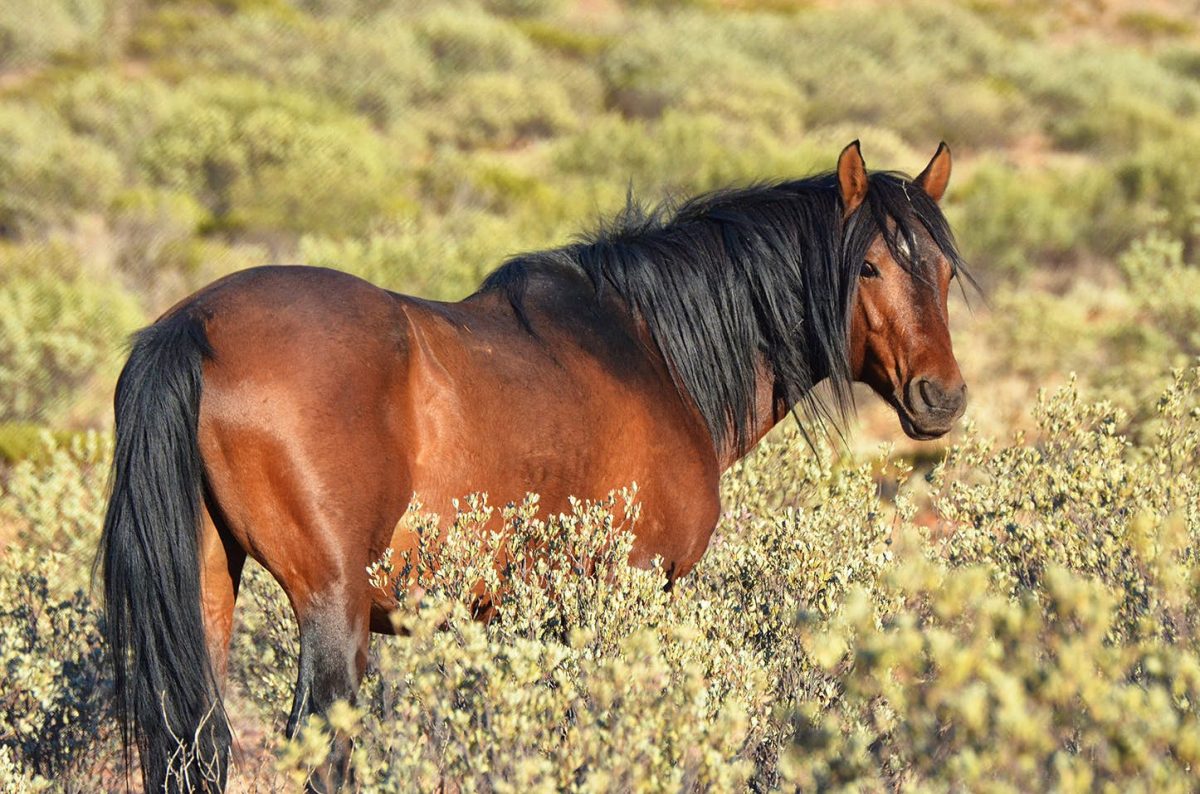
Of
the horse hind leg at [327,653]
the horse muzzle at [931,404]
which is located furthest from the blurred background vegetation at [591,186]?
the horse hind leg at [327,653]

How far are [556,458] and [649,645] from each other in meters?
0.99

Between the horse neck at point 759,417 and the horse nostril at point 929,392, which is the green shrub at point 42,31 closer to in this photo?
the horse neck at point 759,417

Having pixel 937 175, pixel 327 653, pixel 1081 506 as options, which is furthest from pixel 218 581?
pixel 937 175

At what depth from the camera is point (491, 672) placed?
237cm

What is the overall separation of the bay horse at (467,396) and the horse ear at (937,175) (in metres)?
0.01

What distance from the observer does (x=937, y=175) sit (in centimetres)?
400

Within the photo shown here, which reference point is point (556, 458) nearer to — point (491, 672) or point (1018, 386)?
point (491, 672)

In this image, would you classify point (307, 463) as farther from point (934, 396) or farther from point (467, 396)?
point (934, 396)

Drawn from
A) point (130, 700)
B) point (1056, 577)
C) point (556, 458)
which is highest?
point (1056, 577)

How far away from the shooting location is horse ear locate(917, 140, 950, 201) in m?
3.96

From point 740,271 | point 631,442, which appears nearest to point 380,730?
point 631,442

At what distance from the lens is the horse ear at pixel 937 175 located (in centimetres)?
396

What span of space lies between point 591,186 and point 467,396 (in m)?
12.2

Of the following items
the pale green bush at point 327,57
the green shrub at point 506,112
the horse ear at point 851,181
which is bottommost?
the green shrub at point 506,112
